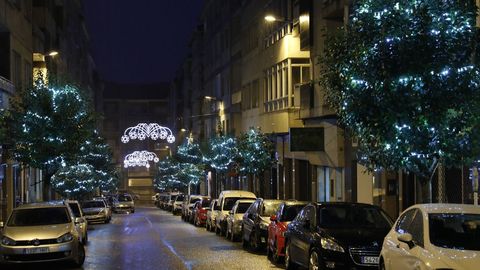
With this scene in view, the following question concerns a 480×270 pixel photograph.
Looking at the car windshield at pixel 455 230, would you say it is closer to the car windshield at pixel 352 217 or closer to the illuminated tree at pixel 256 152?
the car windshield at pixel 352 217

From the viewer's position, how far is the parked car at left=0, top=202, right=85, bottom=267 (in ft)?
58.7

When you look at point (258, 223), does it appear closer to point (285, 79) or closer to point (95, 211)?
point (285, 79)

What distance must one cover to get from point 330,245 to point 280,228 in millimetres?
4422

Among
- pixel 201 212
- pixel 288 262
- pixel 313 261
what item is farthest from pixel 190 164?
pixel 313 261

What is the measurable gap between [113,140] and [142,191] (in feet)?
35.1

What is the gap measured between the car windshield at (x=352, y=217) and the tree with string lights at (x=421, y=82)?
1.22 m

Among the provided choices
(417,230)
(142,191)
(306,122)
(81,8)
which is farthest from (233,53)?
(142,191)

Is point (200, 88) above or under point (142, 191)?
above

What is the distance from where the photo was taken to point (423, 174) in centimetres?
1558

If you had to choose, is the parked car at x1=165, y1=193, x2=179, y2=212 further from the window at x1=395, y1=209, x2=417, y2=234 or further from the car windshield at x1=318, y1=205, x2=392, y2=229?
the window at x1=395, y1=209, x2=417, y2=234

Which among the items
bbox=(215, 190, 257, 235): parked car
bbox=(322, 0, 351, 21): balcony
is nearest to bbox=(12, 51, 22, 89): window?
bbox=(215, 190, 257, 235): parked car

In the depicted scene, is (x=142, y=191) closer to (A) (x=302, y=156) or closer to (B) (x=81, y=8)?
(B) (x=81, y=8)

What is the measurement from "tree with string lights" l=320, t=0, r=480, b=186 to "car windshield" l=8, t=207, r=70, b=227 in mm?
8382

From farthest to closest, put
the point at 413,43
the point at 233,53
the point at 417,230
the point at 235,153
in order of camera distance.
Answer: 1. the point at 233,53
2. the point at 235,153
3. the point at 413,43
4. the point at 417,230
